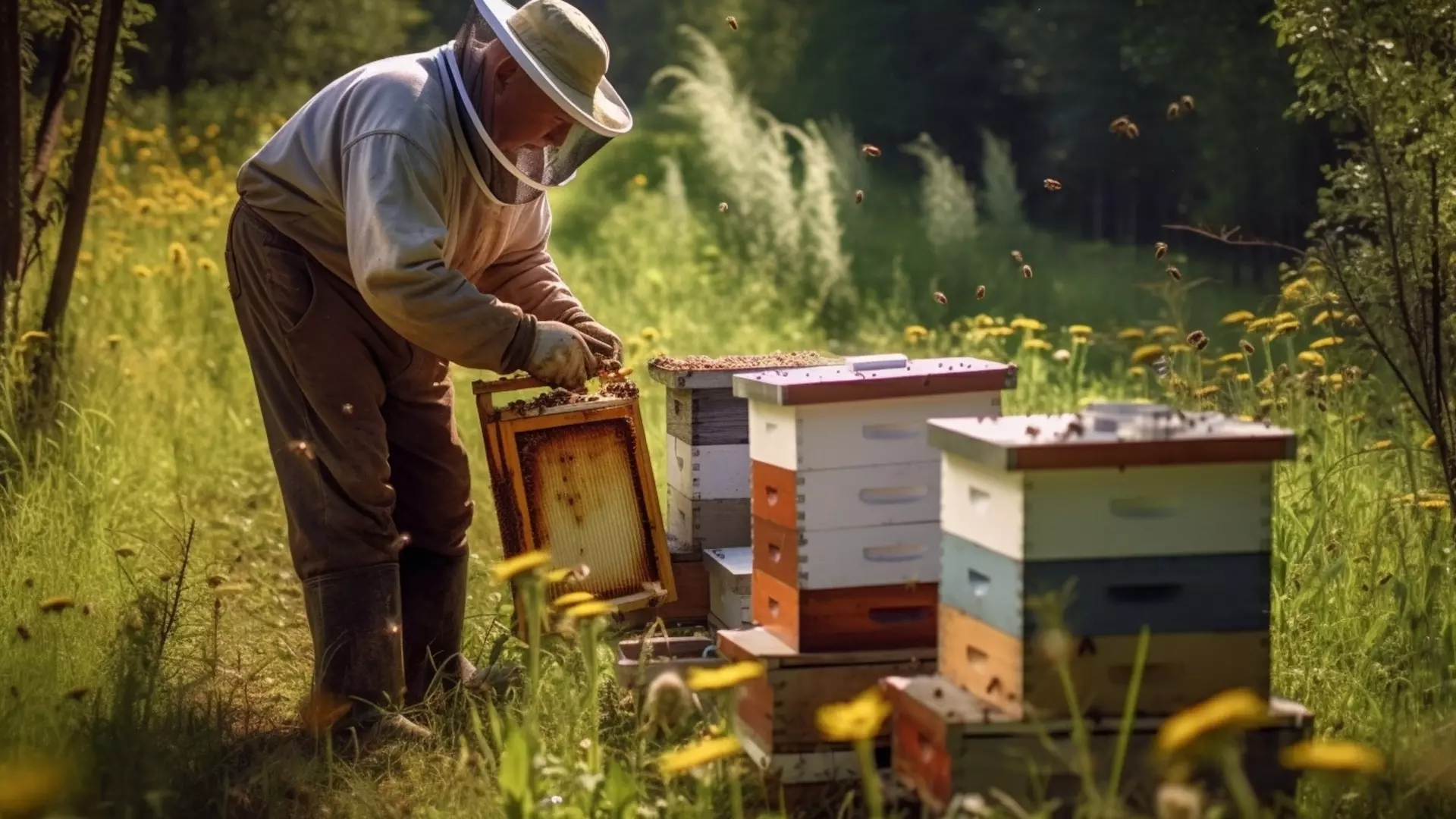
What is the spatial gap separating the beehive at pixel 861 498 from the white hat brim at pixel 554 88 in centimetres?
94

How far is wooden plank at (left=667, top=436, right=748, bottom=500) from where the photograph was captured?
4492 millimetres

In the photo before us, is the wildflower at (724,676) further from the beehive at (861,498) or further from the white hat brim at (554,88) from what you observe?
the white hat brim at (554,88)

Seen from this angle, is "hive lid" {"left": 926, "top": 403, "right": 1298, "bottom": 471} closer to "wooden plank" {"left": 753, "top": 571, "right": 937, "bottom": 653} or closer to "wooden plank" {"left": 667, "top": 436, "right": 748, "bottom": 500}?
"wooden plank" {"left": 753, "top": 571, "right": 937, "bottom": 653}

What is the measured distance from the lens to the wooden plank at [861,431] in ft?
10.8

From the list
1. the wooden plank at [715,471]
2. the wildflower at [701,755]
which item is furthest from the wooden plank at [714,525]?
the wildflower at [701,755]

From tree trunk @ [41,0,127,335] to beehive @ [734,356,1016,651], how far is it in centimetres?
382

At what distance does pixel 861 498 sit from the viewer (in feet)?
10.9

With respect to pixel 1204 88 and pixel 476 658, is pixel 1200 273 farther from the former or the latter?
pixel 476 658

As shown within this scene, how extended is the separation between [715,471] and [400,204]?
123cm

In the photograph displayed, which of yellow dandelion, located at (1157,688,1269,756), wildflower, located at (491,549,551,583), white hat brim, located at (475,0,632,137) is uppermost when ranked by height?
white hat brim, located at (475,0,632,137)

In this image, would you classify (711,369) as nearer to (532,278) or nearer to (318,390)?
(532,278)

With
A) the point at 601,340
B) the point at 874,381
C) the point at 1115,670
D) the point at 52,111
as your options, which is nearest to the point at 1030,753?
the point at 1115,670

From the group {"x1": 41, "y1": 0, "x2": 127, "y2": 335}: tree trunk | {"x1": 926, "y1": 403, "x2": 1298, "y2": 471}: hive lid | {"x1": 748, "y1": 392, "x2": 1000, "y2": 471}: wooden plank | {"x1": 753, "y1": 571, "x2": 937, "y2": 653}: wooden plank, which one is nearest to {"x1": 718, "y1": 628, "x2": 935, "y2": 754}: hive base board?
{"x1": 753, "y1": 571, "x2": 937, "y2": 653}: wooden plank

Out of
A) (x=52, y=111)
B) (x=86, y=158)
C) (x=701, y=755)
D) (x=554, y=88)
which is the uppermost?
(x=52, y=111)
